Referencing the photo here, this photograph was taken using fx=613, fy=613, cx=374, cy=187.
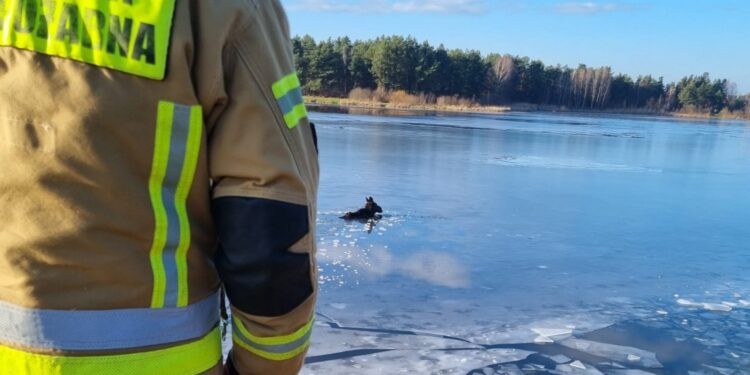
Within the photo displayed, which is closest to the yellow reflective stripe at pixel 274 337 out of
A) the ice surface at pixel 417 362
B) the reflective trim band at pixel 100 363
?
the reflective trim band at pixel 100 363

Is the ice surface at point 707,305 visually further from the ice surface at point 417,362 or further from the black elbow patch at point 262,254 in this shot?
the black elbow patch at point 262,254

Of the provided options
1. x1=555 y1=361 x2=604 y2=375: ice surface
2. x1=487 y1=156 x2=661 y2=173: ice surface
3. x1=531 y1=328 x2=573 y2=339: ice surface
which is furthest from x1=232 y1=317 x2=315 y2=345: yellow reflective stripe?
x1=487 y1=156 x2=661 y2=173: ice surface

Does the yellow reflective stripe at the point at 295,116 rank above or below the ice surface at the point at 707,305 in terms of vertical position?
above

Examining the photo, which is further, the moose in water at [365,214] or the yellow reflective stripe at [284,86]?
the moose in water at [365,214]

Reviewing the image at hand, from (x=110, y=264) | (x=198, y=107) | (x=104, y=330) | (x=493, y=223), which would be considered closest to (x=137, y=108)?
(x=198, y=107)

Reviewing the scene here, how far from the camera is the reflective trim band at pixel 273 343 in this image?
46.1 inches

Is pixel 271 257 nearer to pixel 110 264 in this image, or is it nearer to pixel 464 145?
pixel 110 264

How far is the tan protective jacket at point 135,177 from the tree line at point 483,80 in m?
57.2

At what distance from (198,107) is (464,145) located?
1502cm

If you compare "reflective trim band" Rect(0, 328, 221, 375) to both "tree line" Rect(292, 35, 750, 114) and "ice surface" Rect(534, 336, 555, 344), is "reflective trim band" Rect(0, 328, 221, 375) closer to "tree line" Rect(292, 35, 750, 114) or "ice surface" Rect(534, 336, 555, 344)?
"ice surface" Rect(534, 336, 555, 344)

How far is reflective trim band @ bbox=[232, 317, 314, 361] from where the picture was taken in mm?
1172

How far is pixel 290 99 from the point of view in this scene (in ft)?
3.67

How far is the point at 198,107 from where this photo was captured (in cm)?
106

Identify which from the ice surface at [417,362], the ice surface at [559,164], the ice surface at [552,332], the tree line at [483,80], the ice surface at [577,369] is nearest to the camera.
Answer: the ice surface at [417,362]
